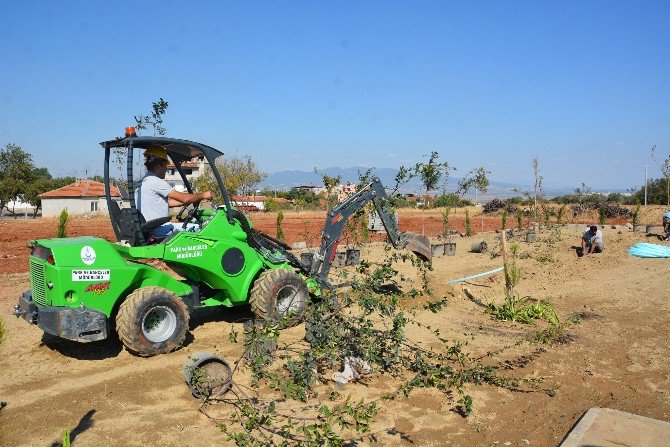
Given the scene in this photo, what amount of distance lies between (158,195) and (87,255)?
1172 millimetres

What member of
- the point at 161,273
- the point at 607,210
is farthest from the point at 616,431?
the point at 607,210

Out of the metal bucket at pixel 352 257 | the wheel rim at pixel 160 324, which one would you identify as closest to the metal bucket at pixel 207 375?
the wheel rim at pixel 160 324

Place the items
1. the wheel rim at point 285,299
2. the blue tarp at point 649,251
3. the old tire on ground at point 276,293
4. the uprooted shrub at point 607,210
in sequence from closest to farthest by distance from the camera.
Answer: the old tire on ground at point 276,293
the wheel rim at point 285,299
the blue tarp at point 649,251
the uprooted shrub at point 607,210

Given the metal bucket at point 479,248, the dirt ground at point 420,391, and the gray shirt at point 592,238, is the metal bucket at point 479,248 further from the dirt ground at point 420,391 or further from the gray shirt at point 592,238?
the dirt ground at point 420,391

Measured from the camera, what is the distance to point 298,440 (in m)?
4.07

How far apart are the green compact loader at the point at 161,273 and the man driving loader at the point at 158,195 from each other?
13 cm

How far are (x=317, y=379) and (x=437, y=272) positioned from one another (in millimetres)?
8058

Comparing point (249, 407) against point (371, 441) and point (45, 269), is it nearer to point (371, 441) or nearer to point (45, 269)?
point (371, 441)

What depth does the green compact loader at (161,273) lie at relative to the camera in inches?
233

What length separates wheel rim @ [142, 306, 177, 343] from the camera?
6387mm

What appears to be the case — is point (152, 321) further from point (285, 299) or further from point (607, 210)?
point (607, 210)

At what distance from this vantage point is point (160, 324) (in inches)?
255

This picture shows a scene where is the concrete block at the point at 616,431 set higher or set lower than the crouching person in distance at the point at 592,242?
lower

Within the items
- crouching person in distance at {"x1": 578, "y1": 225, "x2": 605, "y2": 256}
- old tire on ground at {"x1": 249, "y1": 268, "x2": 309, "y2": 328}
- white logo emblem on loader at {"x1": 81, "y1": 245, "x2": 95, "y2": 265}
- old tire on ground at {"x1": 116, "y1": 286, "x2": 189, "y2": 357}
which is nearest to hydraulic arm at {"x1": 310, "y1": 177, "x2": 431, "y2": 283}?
old tire on ground at {"x1": 249, "y1": 268, "x2": 309, "y2": 328}
